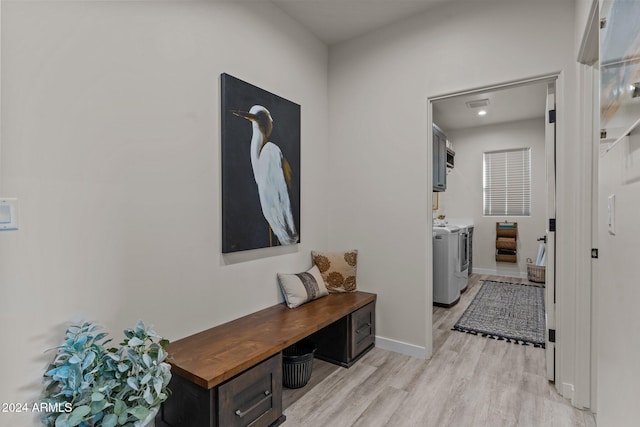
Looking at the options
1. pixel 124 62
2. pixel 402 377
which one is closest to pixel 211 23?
pixel 124 62

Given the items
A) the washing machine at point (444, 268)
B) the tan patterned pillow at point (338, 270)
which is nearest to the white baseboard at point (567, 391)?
the tan patterned pillow at point (338, 270)

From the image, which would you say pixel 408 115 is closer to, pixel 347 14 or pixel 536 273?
pixel 347 14

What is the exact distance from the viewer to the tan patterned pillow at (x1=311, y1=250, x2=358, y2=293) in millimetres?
2916

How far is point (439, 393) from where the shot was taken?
7.11 ft

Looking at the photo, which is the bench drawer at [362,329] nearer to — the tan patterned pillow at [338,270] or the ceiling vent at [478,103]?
the tan patterned pillow at [338,270]

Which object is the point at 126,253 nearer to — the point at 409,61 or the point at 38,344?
the point at 38,344

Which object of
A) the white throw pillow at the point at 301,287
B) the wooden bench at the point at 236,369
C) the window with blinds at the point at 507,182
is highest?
the window with blinds at the point at 507,182

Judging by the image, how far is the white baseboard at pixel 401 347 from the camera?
8.82ft

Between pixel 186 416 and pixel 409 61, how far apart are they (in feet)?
9.55

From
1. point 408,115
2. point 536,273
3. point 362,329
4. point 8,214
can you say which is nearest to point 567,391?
point 362,329

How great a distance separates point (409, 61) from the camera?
9.01 ft

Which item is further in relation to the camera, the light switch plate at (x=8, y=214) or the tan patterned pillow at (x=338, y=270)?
the tan patterned pillow at (x=338, y=270)

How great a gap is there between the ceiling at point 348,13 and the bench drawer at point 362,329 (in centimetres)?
243

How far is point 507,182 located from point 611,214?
17.7 feet
